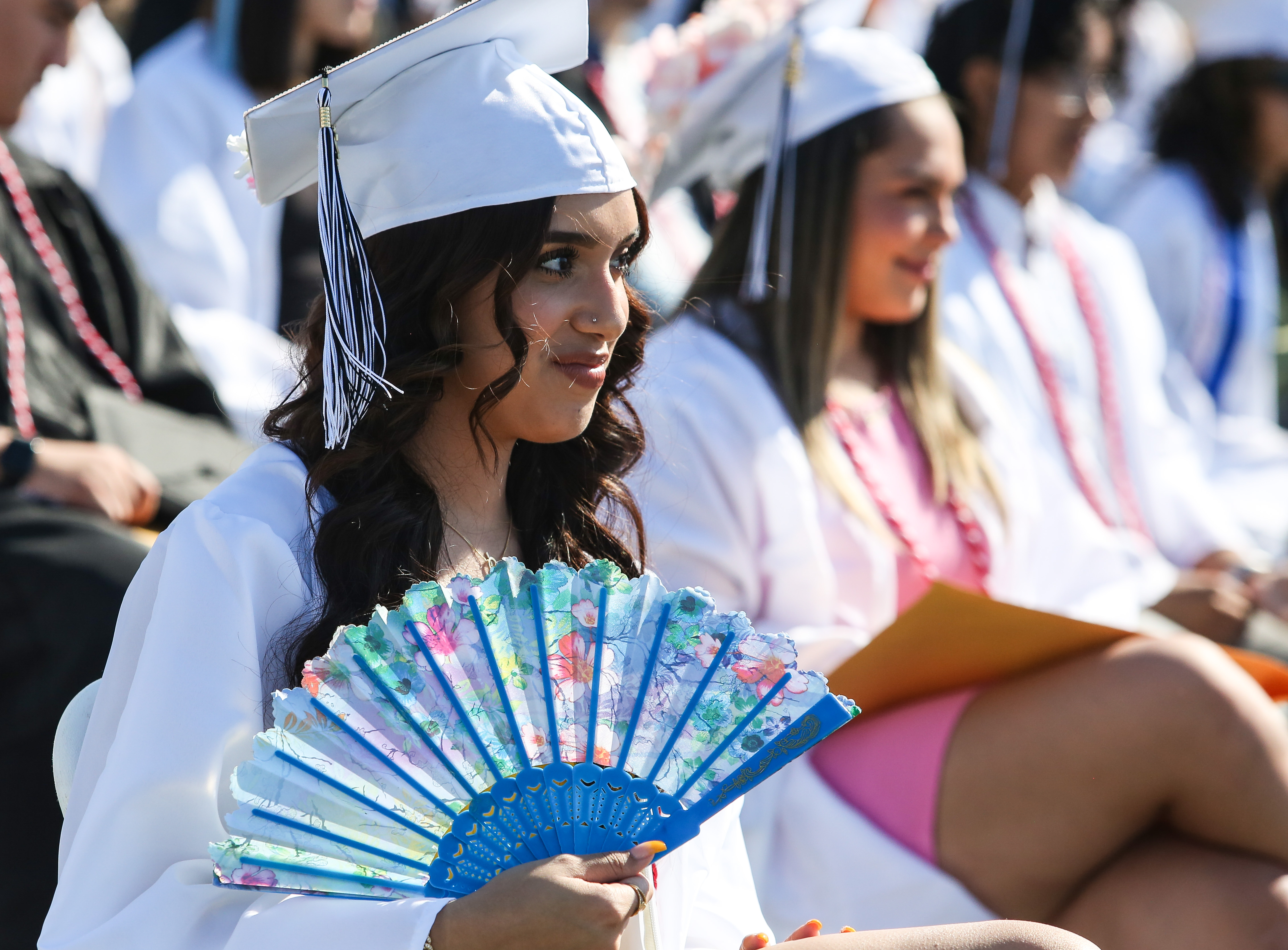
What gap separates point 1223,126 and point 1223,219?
37 centimetres

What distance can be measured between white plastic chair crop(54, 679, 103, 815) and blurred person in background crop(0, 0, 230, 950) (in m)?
0.56

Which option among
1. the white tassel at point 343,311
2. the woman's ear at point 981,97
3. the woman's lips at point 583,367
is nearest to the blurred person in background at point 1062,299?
the woman's ear at point 981,97

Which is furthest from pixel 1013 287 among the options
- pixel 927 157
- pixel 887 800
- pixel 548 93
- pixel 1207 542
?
pixel 548 93

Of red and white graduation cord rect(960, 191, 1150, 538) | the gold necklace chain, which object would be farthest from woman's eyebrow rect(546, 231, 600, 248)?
red and white graduation cord rect(960, 191, 1150, 538)

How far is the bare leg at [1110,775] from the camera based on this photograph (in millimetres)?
2090

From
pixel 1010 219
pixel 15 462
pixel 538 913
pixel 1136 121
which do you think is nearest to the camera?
pixel 538 913

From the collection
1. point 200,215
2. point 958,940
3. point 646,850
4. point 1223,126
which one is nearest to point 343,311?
point 646,850

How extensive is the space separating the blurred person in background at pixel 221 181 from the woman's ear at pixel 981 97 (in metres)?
1.70

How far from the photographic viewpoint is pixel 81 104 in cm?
413

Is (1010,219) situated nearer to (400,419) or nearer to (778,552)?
(778,552)

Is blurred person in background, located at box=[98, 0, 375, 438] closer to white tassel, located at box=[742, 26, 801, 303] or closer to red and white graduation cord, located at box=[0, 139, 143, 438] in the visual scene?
red and white graduation cord, located at box=[0, 139, 143, 438]

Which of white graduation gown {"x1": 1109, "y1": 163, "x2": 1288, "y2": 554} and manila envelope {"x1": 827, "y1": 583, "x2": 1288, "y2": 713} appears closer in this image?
manila envelope {"x1": 827, "y1": 583, "x2": 1288, "y2": 713}

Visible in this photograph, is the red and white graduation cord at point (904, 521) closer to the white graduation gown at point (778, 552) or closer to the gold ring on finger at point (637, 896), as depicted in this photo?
the white graduation gown at point (778, 552)

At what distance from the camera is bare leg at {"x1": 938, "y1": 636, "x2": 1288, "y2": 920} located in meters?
2.09
